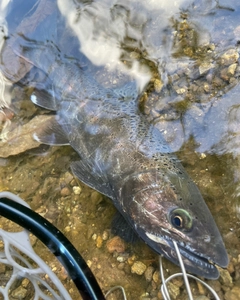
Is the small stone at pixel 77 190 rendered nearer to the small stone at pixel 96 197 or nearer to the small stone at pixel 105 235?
the small stone at pixel 96 197

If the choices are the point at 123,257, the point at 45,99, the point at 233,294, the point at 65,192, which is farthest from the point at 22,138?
the point at 233,294

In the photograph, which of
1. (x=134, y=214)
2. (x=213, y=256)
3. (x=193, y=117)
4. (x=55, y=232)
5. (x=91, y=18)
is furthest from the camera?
(x=91, y=18)

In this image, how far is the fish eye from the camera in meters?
2.80

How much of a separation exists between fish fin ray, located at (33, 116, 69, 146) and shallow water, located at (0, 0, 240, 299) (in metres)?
0.10

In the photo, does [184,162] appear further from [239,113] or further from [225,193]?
[239,113]

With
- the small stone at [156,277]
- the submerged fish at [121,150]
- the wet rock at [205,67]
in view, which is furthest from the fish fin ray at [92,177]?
the wet rock at [205,67]

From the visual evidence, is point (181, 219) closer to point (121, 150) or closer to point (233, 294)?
point (233, 294)

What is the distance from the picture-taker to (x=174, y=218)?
289 cm

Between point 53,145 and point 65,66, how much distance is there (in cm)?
100

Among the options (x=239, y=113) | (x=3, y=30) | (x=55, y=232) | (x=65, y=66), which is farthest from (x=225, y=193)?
(x=3, y=30)

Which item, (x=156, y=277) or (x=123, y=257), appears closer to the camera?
(x=156, y=277)

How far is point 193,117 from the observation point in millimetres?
3570

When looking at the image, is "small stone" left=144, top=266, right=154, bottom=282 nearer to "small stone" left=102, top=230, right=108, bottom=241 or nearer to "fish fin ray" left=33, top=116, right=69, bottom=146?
"small stone" left=102, top=230, right=108, bottom=241

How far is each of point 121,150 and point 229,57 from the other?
5.08 feet
